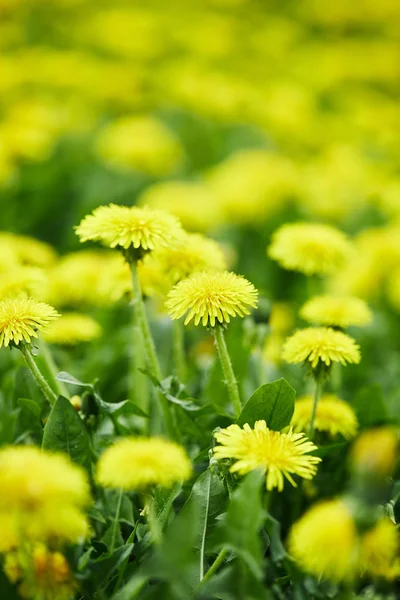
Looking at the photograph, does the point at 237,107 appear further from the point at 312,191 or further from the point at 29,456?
the point at 29,456

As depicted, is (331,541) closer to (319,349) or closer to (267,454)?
(267,454)

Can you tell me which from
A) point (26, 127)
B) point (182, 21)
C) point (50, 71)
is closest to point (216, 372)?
point (26, 127)

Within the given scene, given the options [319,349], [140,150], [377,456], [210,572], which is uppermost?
[140,150]

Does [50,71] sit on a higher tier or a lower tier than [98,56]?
lower

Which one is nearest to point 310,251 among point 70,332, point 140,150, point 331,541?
point 70,332

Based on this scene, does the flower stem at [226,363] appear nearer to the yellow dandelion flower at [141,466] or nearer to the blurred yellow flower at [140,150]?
the yellow dandelion flower at [141,466]

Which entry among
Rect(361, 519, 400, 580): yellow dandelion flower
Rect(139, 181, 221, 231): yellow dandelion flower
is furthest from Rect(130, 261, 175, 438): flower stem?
Rect(139, 181, 221, 231): yellow dandelion flower
